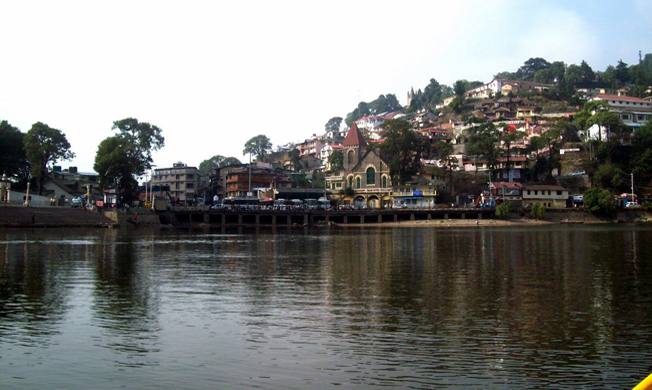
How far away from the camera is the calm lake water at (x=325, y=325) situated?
10359 mm

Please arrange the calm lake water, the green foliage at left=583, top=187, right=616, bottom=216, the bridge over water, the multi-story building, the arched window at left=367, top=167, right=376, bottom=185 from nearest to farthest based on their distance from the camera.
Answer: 1. the calm lake water
2. the green foliage at left=583, top=187, right=616, bottom=216
3. the bridge over water
4. the arched window at left=367, top=167, right=376, bottom=185
5. the multi-story building

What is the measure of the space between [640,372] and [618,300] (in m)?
8.20

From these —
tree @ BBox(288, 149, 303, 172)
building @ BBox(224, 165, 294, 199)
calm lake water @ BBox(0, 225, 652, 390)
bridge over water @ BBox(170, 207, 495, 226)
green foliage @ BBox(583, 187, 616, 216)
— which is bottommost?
calm lake water @ BBox(0, 225, 652, 390)

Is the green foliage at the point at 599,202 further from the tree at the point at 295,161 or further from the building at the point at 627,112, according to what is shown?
the tree at the point at 295,161

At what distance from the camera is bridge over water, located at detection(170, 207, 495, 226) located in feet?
258

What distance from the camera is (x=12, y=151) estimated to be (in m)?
72.4

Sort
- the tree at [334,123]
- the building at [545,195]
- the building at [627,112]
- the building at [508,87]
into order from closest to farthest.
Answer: the building at [545,195]
the building at [627,112]
the building at [508,87]
the tree at [334,123]

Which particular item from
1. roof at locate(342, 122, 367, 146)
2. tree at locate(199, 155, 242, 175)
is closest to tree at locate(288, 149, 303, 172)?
tree at locate(199, 155, 242, 175)

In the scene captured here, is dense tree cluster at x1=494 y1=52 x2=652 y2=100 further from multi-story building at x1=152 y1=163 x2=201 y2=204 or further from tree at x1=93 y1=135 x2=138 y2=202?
tree at x1=93 y1=135 x2=138 y2=202

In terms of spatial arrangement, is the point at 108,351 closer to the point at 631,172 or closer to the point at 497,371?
the point at 497,371

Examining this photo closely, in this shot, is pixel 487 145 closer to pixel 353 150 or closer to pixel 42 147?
pixel 353 150

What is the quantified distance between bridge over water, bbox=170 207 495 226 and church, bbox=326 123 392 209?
29.8ft

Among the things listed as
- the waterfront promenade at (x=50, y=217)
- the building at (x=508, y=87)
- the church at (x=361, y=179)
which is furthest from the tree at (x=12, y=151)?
the building at (x=508, y=87)

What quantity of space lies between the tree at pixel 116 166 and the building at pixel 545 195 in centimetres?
5853
